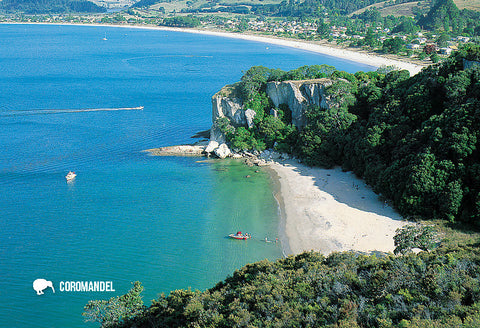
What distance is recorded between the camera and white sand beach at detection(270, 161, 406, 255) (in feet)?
117

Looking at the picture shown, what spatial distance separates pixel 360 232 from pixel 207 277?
1322 centimetres

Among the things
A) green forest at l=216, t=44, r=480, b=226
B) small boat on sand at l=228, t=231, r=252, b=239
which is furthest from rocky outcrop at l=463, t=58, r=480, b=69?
small boat on sand at l=228, t=231, r=252, b=239

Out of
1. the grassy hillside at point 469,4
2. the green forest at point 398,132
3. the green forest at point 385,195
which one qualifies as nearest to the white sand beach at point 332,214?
the green forest at point 385,195

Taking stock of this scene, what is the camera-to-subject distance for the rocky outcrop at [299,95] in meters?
54.7

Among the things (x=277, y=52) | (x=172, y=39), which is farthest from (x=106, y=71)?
(x=172, y=39)

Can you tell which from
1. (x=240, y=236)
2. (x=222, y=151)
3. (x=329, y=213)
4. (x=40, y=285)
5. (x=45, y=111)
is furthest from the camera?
(x=45, y=111)

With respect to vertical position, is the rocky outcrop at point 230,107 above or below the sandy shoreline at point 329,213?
above

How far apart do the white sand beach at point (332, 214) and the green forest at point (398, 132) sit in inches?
63.8

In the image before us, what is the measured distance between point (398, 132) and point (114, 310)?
32899 mm

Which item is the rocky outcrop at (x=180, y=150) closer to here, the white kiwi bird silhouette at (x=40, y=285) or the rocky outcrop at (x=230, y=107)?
the rocky outcrop at (x=230, y=107)

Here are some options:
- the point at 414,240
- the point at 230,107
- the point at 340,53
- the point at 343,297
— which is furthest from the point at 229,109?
the point at 340,53

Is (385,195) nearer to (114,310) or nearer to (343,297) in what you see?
(343,297)

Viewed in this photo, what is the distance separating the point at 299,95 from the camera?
2218 inches

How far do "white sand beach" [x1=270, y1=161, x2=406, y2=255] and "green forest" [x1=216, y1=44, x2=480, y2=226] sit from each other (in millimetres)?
1620
